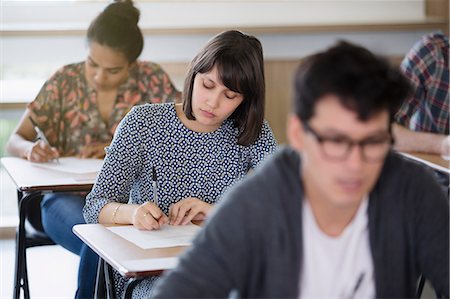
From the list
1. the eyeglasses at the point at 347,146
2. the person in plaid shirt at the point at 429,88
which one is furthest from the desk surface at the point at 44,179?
the eyeglasses at the point at 347,146

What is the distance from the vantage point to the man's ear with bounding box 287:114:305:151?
5.15 feet

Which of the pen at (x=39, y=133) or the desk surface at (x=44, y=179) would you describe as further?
the pen at (x=39, y=133)

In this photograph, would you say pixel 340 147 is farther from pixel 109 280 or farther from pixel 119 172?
pixel 119 172

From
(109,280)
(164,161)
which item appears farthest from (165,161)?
(109,280)

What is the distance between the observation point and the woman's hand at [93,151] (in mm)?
3832

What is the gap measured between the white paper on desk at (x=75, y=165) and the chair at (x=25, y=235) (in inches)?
5.3

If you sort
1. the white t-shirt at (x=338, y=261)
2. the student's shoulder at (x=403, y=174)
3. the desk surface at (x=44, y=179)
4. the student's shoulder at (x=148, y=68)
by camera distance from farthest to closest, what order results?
1. the student's shoulder at (x=148, y=68)
2. the desk surface at (x=44, y=179)
3. the student's shoulder at (x=403, y=174)
4. the white t-shirt at (x=338, y=261)

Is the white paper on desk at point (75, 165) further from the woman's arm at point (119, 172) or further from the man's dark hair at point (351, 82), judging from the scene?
the man's dark hair at point (351, 82)

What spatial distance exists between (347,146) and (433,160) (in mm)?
2092

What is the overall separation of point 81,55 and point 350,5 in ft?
5.46

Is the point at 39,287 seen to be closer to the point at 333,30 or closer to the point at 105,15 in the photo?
the point at 105,15

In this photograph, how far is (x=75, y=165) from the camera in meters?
3.63

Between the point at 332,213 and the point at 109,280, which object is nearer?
the point at 332,213

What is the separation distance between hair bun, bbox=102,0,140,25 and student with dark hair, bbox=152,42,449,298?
7.88ft
